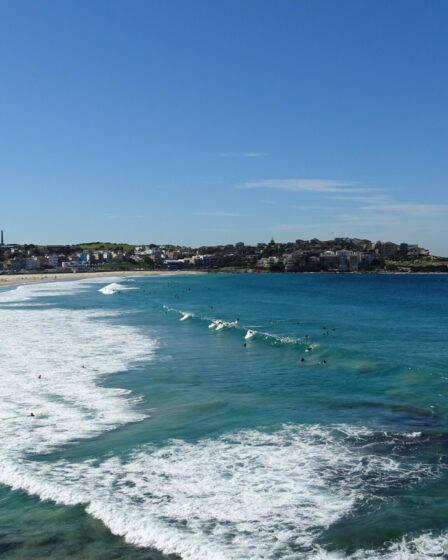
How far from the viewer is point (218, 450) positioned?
18.0 meters

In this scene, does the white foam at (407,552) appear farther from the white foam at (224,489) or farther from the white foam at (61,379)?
the white foam at (61,379)

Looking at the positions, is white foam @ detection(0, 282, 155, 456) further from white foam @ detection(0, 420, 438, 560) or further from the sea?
white foam @ detection(0, 420, 438, 560)

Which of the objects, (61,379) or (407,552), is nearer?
(407,552)

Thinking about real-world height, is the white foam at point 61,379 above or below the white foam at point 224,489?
above

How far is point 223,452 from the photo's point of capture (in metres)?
17.9

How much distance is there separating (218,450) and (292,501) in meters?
4.14

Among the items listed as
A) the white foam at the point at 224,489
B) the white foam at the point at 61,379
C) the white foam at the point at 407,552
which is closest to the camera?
the white foam at the point at 407,552

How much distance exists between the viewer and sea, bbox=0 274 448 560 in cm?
1260

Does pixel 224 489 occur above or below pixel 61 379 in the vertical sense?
below

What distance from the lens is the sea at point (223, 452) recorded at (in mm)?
12602

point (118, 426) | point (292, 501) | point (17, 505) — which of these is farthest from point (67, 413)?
point (292, 501)

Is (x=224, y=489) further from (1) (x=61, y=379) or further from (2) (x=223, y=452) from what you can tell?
(1) (x=61, y=379)

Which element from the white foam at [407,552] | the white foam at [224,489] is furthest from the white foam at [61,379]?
the white foam at [407,552]

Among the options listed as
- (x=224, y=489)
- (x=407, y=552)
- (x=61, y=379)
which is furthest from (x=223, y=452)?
(x=61, y=379)
